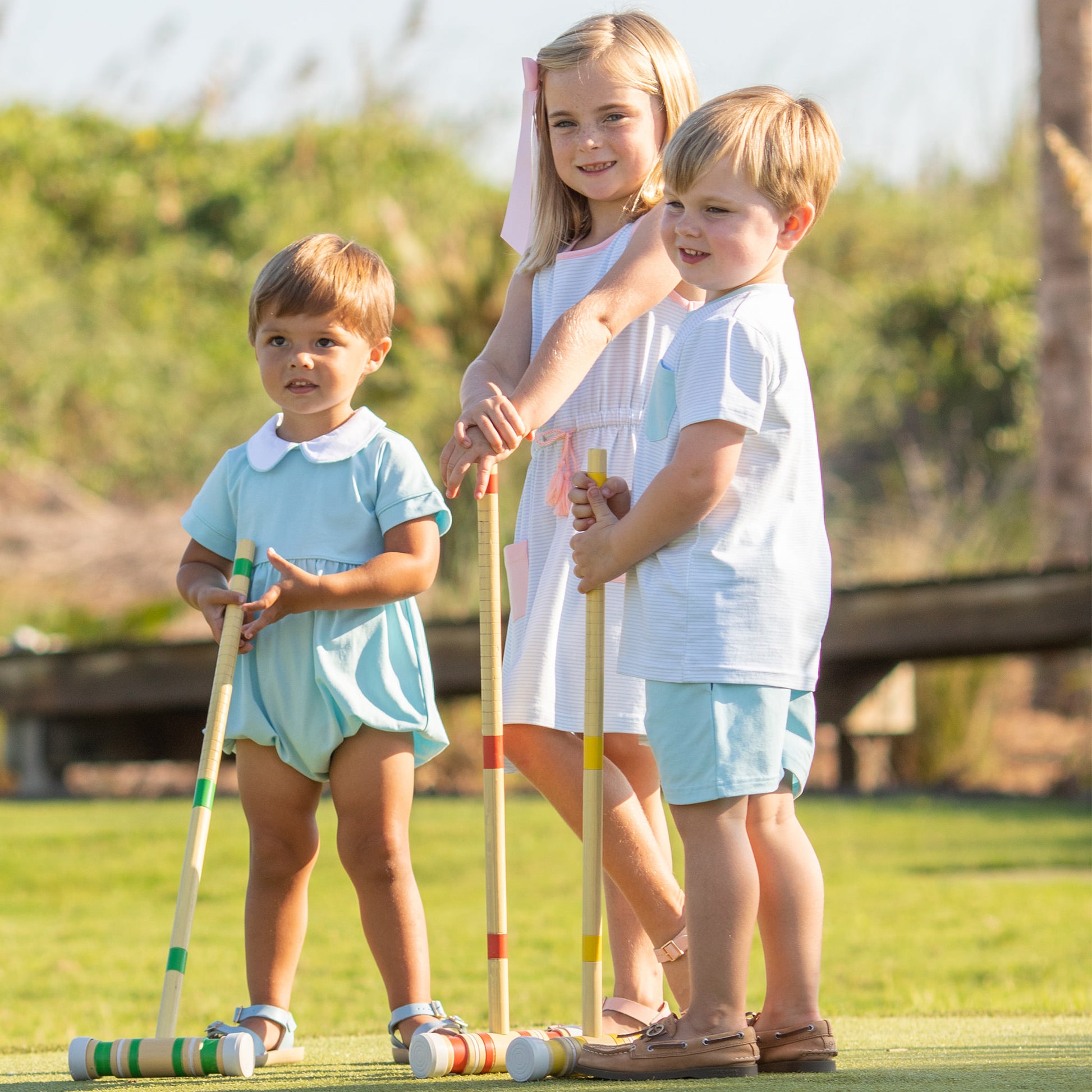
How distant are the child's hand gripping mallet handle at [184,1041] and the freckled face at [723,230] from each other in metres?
1.09

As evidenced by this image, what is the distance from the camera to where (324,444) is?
3221 mm

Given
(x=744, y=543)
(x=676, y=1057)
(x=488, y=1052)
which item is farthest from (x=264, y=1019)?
(x=744, y=543)

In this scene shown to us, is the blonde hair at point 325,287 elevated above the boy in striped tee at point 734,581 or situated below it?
above

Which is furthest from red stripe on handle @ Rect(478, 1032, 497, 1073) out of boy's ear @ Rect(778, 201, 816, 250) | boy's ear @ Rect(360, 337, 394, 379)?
boy's ear @ Rect(778, 201, 816, 250)

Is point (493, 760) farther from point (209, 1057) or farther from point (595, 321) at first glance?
point (595, 321)

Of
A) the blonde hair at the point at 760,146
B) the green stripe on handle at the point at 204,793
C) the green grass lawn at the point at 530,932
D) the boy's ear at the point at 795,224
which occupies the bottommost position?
the green grass lawn at the point at 530,932

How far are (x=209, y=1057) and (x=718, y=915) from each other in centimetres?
89

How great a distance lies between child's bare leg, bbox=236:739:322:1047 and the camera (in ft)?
10.3

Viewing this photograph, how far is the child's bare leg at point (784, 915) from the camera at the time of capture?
2.75 meters

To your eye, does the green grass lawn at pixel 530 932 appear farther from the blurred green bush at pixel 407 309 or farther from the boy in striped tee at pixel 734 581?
the blurred green bush at pixel 407 309

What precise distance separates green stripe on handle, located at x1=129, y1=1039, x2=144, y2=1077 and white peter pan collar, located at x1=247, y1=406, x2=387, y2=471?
3.54ft

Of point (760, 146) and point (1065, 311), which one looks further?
point (1065, 311)

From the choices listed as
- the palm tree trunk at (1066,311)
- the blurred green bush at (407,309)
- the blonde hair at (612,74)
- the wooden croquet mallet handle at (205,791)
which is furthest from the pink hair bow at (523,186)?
the palm tree trunk at (1066,311)

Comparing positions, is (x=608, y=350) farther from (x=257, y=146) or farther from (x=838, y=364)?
(x=257, y=146)
